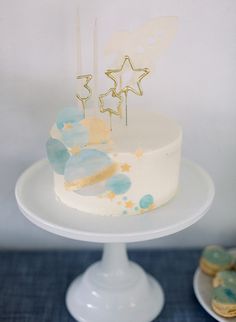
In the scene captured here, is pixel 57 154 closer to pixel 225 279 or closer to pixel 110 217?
pixel 110 217

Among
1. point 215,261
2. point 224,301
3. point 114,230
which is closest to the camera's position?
point 114,230

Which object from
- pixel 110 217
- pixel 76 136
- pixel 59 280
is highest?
pixel 76 136

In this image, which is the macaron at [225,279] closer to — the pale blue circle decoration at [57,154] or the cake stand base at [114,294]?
the cake stand base at [114,294]

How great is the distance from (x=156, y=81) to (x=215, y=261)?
0.34m

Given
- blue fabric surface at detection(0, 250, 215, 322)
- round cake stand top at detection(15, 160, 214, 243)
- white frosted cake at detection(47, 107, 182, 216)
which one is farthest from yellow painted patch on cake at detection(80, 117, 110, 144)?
blue fabric surface at detection(0, 250, 215, 322)

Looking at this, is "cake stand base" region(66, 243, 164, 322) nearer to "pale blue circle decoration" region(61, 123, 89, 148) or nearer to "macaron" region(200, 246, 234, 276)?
"macaron" region(200, 246, 234, 276)

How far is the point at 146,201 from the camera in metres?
0.71

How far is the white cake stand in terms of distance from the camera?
68 cm

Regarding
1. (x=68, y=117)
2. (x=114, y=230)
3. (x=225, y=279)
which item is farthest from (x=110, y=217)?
(x=225, y=279)

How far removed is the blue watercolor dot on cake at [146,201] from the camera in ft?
2.33

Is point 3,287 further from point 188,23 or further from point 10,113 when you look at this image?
point 188,23

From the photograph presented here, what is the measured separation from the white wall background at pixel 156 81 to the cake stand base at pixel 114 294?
23 cm

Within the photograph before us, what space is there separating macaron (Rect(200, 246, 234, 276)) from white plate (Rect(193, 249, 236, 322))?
0.01 meters

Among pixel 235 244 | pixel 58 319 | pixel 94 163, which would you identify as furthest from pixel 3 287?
pixel 235 244
